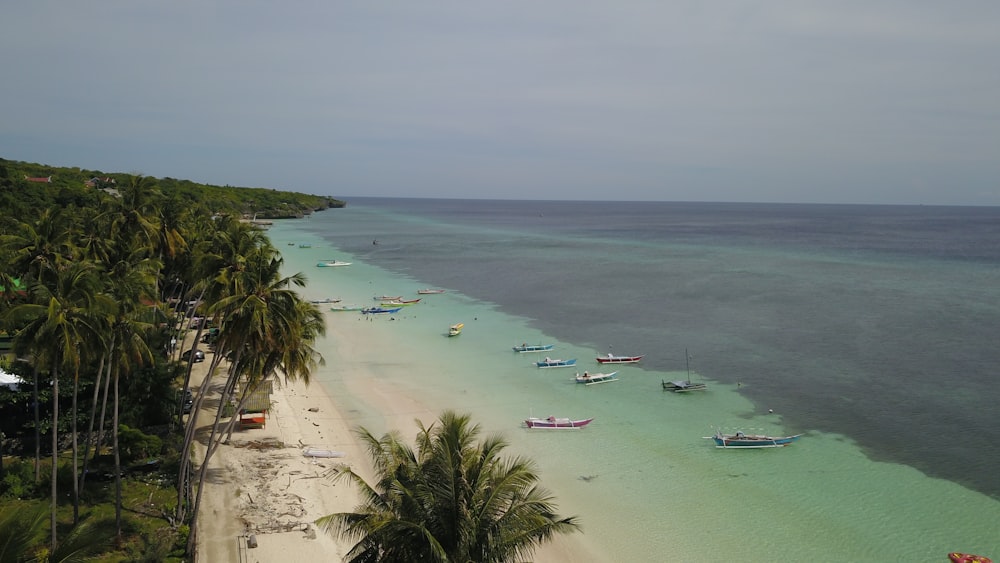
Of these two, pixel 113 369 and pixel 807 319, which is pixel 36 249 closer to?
pixel 113 369

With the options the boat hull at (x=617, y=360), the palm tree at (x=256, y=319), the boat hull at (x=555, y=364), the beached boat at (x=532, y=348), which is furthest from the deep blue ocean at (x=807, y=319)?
the palm tree at (x=256, y=319)

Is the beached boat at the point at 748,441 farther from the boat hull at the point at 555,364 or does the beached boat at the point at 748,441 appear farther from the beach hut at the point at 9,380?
the beach hut at the point at 9,380

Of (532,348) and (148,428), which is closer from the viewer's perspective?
(148,428)

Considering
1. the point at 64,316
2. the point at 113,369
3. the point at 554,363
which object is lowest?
the point at 554,363

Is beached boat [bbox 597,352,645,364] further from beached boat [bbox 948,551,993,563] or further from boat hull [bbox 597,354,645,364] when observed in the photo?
beached boat [bbox 948,551,993,563]

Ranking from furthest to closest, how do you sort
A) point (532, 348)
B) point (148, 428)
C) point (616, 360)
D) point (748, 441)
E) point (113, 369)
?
point (532, 348) → point (616, 360) → point (748, 441) → point (148, 428) → point (113, 369)

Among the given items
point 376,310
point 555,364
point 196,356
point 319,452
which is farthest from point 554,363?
point 376,310

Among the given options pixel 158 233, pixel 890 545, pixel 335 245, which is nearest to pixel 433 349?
pixel 158 233

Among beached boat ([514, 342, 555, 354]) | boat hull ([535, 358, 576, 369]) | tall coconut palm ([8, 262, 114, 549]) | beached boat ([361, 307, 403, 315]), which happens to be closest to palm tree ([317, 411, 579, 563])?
tall coconut palm ([8, 262, 114, 549])

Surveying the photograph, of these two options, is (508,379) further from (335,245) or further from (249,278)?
(335,245)
